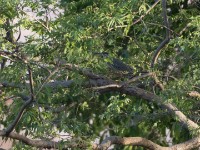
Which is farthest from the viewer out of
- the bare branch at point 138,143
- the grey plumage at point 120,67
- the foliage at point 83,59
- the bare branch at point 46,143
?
the grey plumage at point 120,67

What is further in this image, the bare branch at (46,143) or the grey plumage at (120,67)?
the grey plumage at (120,67)

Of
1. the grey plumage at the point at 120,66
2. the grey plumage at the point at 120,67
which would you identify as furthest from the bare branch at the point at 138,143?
the grey plumage at the point at 120,66

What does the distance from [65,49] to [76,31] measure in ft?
0.82

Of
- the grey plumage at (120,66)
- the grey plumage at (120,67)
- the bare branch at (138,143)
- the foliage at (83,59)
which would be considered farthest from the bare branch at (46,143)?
the grey plumage at (120,66)

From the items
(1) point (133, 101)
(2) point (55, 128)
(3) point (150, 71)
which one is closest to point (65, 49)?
(2) point (55, 128)

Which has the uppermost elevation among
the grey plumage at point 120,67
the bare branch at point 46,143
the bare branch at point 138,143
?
the grey plumage at point 120,67

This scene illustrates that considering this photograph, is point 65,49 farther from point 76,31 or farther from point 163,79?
point 163,79

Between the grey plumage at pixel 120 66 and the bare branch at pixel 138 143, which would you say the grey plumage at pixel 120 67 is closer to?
the grey plumage at pixel 120 66

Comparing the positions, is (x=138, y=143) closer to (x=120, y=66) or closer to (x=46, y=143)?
(x=46, y=143)

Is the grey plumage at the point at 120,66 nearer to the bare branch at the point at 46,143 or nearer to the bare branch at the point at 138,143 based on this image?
the bare branch at the point at 138,143

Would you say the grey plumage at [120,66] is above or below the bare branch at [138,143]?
above

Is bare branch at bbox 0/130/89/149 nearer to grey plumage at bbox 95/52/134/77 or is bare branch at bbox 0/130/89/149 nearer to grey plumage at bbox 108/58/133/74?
grey plumage at bbox 95/52/134/77

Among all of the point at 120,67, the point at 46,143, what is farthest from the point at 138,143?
the point at 120,67

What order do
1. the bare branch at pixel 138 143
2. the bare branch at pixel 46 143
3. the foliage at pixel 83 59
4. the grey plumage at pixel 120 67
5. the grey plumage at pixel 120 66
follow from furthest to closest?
the grey plumage at pixel 120 66, the grey plumage at pixel 120 67, the bare branch at pixel 138 143, the bare branch at pixel 46 143, the foliage at pixel 83 59
